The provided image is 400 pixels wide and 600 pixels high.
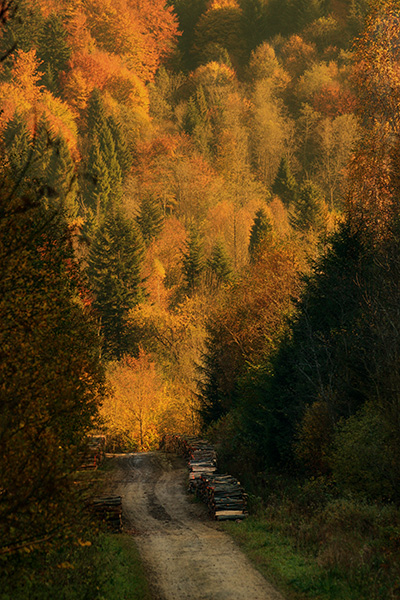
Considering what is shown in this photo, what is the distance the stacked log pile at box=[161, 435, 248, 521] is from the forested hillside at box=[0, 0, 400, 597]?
4.67ft

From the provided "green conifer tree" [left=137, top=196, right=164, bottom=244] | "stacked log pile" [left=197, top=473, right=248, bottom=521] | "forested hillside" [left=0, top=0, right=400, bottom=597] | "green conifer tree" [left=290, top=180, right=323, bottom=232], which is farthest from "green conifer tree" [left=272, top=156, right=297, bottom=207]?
"stacked log pile" [left=197, top=473, right=248, bottom=521]

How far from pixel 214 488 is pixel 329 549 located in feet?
27.2

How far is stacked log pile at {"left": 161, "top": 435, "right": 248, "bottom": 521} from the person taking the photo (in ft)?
71.6

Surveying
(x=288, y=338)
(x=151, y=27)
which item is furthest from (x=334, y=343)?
(x=151, y=27)

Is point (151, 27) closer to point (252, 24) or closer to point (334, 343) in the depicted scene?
point (252, 24)

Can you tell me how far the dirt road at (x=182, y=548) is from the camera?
14039 mm

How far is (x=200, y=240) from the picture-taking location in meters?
62.5

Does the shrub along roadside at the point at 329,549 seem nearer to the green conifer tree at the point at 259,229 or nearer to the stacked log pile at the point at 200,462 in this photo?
the stacked log pile at the point at 200,462

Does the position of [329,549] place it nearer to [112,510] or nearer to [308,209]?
[112,510]

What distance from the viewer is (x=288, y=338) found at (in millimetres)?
26328

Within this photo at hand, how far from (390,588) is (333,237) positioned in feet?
55.5

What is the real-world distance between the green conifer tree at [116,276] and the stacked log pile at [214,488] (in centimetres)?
2664

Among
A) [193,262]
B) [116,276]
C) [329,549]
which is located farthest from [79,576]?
[193,262]

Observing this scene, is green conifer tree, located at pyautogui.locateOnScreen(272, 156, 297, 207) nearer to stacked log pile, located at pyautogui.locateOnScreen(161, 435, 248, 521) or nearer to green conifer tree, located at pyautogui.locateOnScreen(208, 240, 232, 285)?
green conifer tree, located at pyautogui.locateOnScreen(208, 240, 232, 285)
